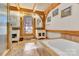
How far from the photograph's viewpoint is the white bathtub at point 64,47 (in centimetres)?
146

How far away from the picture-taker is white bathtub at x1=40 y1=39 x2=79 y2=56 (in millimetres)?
1455

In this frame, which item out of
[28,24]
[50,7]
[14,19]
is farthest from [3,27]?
[50,7]

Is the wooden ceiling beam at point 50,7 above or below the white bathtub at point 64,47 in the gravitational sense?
above

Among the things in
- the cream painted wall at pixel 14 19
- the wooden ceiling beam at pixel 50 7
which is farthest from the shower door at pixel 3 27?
the wooden ceiling beam at pixel 50 7

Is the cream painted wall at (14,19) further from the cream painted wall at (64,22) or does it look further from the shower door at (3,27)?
the cream painted wall at (64,22)

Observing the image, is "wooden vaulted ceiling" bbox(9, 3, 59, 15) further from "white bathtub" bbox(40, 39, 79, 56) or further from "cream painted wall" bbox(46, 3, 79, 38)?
"white bathtub" bbox(40, 39, 79, 56)

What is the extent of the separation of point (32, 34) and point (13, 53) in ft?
1.06

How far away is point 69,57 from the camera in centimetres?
147

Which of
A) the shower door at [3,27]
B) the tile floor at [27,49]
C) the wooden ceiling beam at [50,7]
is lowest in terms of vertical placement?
the tile floor at [27,49]

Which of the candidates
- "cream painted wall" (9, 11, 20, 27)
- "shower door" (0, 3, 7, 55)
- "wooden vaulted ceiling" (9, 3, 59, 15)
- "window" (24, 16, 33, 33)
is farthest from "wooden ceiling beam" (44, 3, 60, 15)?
"shower door" (0, 3, 7, 55)

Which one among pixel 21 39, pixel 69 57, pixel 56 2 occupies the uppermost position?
pixel 56 2

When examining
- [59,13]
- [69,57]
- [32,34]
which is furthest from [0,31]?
[69,57]

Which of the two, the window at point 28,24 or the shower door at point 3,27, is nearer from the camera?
the shower door at point 3,27

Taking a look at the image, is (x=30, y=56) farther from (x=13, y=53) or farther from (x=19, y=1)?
(x=19, y=1)
